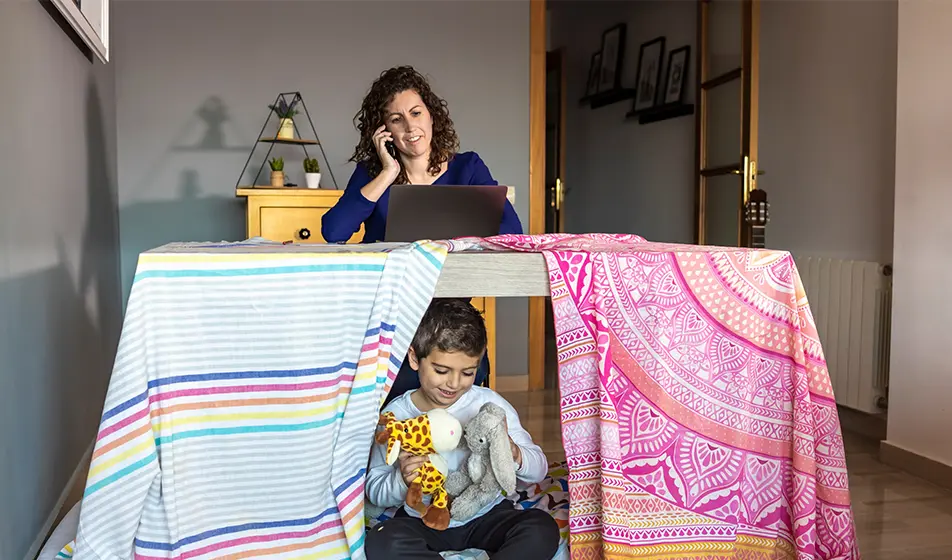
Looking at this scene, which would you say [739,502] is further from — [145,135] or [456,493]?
[145,135]

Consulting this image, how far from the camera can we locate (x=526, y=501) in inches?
73.5

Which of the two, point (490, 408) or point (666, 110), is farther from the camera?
point (666, 110)

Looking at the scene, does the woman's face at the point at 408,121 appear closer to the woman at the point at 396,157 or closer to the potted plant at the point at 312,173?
the woman at the point at 396,157

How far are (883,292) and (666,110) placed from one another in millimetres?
1959

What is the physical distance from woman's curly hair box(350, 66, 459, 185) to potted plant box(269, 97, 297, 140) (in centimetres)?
95

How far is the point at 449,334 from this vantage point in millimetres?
1586

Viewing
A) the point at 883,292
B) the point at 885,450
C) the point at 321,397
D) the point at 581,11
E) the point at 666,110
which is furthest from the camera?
the point at 581,11

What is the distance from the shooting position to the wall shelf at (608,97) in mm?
5047

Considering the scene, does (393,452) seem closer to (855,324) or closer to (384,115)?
(384,115)

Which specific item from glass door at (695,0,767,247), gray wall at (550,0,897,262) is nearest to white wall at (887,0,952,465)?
gray wall at (550,0,897,262)

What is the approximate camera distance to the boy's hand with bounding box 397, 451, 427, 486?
156cm

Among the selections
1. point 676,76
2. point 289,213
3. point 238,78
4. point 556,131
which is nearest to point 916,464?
point 289,213

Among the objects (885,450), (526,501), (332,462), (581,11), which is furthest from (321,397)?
(581,11)

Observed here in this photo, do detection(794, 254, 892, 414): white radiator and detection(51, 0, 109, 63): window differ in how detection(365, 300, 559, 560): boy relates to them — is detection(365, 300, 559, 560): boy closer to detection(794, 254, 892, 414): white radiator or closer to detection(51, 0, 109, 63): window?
detection(51, 0, 109, 63): window
